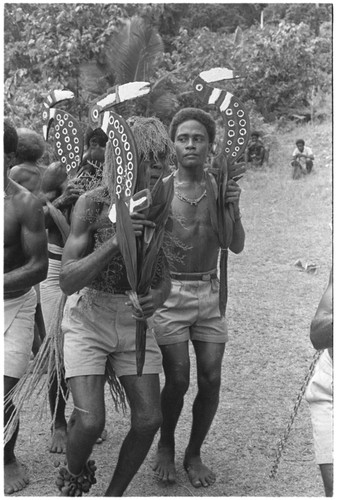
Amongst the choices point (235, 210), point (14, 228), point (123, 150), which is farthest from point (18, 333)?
point (235, 210)

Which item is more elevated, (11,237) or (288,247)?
(11,237)

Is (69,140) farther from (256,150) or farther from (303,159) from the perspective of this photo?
(256,150)

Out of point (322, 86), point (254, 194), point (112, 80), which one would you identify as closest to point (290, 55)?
point (322, 86)

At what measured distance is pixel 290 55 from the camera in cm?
1569

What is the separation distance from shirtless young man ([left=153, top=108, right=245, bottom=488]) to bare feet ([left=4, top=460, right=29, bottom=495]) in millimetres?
710

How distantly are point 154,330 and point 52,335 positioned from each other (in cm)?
54

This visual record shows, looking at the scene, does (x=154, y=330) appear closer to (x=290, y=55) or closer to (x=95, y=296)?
(x=95, y=296)

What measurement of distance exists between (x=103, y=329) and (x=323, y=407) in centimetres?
102

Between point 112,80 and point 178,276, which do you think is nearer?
point 178,276

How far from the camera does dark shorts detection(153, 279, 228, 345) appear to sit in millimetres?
3506

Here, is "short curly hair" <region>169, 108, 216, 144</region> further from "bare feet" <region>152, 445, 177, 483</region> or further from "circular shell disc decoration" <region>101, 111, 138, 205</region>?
"bare feet" <region>152, 445, 177, 483</region>

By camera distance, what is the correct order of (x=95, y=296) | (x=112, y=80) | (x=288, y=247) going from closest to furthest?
(x=95, y=296)
(x=288, y=247)
(x=112, y=80)

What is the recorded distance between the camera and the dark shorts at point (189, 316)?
3.51 m

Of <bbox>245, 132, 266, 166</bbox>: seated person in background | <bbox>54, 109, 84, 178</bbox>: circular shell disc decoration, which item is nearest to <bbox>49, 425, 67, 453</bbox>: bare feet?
<bbox>54, 109, 84, 178</bbox>: circular shell disc decoration
